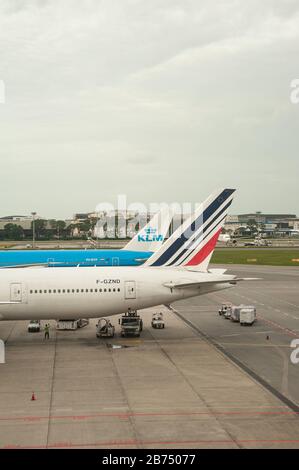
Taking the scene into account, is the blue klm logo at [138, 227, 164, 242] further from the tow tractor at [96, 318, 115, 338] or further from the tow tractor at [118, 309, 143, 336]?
the tow tractor at [96, 318, 115, 338]

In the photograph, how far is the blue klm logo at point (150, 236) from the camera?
7531 cm

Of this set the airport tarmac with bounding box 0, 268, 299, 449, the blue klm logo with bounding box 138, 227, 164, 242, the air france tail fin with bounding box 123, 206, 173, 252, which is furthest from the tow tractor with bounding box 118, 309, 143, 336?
the blue klm logo with bounding box 138, 227, 164, 242

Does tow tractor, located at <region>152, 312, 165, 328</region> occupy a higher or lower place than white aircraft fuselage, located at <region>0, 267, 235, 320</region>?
lower

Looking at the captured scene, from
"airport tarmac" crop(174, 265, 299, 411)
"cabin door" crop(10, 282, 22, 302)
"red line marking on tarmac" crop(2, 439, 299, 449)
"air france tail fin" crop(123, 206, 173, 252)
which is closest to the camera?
"red line marking on tarmac" crop(2, 439, 299, 449)

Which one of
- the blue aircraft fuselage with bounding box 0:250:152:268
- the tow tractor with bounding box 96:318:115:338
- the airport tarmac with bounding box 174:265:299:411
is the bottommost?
the airport tarmac with bounding box 174:265:299:411

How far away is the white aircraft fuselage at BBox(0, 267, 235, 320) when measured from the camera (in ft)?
128

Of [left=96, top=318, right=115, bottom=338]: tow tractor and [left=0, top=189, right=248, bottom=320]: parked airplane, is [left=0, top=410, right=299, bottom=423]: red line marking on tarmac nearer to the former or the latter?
[left=0, top=189, right=248, bottom=320]: parked airplane

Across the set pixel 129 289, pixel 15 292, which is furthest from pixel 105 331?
pixel 15 292

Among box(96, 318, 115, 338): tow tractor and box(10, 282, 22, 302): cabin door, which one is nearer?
box(10, 282, 22, 302): cabin door

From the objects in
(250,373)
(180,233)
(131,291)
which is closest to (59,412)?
(250,373)

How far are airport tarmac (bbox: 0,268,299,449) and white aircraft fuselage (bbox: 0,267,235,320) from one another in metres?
2.41

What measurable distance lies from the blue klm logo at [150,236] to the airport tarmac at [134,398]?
35037mm

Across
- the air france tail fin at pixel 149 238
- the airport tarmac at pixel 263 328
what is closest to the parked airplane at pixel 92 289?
the airport tarmac at pixel 263 328

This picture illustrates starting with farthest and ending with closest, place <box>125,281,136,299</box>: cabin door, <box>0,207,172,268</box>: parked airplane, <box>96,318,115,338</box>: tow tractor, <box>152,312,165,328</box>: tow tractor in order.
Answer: <box>0,207,172,268</box>: parked airplane, <box>152,312,165,328</box>: tow tractor, <box>96,318,115,338</box>: tow tractor, <box>125,281,136,299</box>: cabin door
